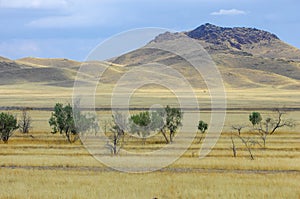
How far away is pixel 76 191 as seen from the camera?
2188cm

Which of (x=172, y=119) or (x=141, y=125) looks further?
(x=172, y=119)

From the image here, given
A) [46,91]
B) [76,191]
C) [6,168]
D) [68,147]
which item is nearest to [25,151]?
[68,147]

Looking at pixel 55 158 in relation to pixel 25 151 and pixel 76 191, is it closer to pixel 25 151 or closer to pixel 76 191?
pixel 25 151

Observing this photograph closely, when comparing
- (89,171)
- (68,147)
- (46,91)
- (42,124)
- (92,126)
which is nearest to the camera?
(89,171)

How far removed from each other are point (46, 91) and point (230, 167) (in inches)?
6407

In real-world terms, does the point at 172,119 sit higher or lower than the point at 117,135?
higher

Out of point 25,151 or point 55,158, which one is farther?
point 25,151

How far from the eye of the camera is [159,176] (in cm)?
2727

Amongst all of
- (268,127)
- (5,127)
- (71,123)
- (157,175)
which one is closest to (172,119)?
(71,123)

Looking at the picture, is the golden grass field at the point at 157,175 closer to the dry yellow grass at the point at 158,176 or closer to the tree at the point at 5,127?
the dry yellow grass at the point at 158,176

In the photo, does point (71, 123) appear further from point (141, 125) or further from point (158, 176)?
point (158, 176)

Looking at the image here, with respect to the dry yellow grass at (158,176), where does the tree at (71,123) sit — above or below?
above

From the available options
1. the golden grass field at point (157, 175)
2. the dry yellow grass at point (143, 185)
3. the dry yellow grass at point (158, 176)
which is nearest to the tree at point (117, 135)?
the golden grass field at point (157, 175)

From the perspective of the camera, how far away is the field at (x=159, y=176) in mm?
21719
